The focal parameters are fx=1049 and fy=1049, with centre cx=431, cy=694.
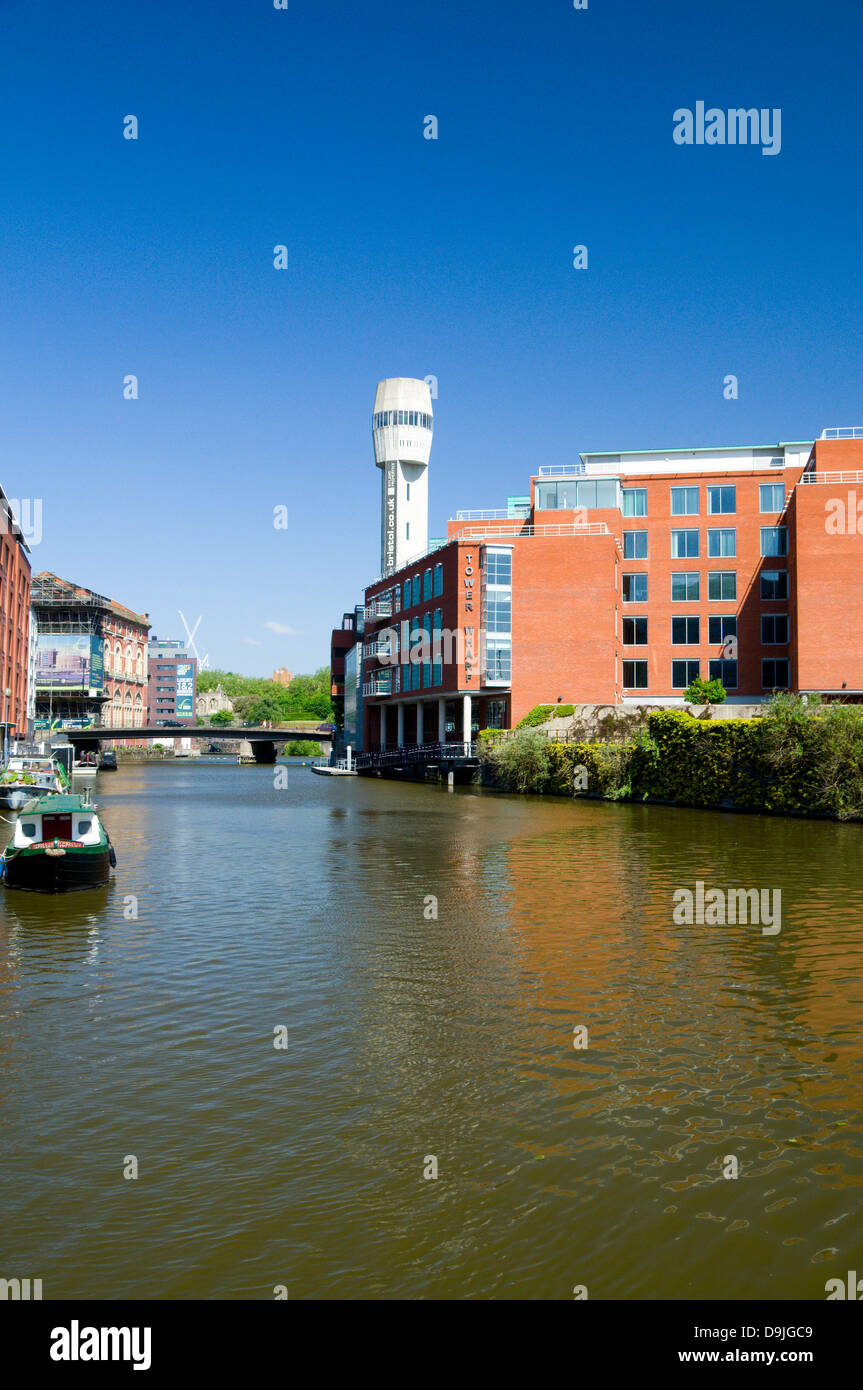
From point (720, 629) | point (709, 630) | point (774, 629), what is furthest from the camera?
point (709, 630)

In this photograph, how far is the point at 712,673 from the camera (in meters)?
75.4

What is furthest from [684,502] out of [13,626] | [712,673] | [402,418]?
[402,418]

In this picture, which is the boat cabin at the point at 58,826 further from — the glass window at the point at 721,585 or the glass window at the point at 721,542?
the glass window at the point at 721,542

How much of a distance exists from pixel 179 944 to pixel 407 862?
1193cm

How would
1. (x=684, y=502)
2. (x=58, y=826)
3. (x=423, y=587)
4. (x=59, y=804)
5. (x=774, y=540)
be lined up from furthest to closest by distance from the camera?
(x=423, y=587) < (x=684, y=502) < (x=774, y=540) < (x=59, y=804) < (x=58, y=826)

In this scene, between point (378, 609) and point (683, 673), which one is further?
point (378, 609)

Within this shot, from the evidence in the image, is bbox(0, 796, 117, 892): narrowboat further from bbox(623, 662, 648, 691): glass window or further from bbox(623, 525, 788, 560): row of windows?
bbox(623, 525, 788, 560): row of windows

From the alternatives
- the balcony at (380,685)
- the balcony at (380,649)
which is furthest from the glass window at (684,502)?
the balcony at (380,685)

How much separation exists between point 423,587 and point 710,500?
23.3 m

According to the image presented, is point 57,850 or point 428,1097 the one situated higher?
point 57,850

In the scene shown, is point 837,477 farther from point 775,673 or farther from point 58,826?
point 58,826

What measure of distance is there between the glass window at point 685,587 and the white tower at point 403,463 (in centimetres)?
5274

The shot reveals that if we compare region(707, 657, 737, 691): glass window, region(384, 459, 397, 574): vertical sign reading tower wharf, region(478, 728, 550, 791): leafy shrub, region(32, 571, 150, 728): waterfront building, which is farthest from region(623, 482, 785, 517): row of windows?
region(32, 571, 150, 728): waterfront building
